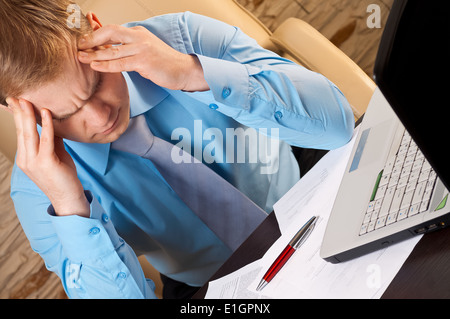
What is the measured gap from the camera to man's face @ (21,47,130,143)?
752 millimetres

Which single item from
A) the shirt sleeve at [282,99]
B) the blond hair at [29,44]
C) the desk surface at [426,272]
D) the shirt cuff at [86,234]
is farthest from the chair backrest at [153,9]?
the desk surface at [426,272]

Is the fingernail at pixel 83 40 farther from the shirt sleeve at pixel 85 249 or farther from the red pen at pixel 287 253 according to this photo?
the red pen at pixel 287 253

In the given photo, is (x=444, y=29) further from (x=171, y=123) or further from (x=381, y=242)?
(x=171, y=123)

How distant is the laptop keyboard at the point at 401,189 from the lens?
0.60 meters

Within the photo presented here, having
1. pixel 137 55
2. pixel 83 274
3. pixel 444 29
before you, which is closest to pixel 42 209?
pixel 83 274

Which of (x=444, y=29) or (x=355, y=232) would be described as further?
(x=355, y=232)

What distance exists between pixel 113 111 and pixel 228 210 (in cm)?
33

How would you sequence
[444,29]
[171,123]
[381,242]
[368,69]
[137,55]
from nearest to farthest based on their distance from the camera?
[444,29], [381,242], [137,55], [171,123], [368,69]

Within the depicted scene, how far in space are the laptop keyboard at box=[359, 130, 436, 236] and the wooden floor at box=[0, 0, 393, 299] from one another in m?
1.08

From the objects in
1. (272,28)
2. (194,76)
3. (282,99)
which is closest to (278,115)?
(282,99)

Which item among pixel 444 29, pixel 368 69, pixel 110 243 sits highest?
pixel 444 29

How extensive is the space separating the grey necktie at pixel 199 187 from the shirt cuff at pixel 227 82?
18 centimetres

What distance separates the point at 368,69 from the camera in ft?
5.44

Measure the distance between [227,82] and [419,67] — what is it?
1.57ft
